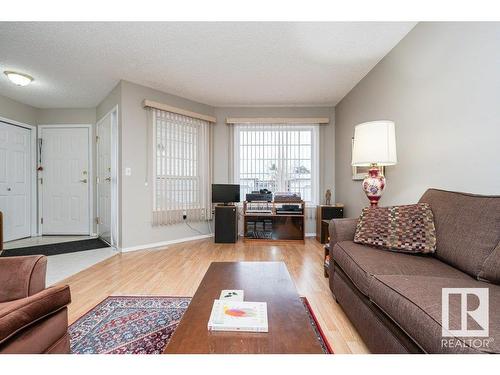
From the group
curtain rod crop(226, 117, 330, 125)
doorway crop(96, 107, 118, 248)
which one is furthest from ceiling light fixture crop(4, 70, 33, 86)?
curtain rod crop(226, 117, 330, 125)

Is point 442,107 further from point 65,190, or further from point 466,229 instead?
point 65,190

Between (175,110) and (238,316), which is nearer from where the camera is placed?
(238,316)

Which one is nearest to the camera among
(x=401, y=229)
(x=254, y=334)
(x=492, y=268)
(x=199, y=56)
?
(x=254, y=334)

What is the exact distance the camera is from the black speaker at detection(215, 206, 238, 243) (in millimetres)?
3713

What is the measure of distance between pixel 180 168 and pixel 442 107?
336 cm

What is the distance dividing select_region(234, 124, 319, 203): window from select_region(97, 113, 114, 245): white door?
6.85 ft

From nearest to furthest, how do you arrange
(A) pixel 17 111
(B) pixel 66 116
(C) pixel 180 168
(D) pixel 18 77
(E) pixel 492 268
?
(E) pixel 492 268 → (D) pixel 18 77 → (C) pixel 180 168 → (A) pixel 17 111 → (B) pixel 66 116

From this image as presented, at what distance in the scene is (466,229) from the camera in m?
1.27

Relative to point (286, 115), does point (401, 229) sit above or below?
below

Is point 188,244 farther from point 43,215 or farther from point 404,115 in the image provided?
point 404,115

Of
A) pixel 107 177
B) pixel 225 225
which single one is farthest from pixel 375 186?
pixel 107 177

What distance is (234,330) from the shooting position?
0.82 m

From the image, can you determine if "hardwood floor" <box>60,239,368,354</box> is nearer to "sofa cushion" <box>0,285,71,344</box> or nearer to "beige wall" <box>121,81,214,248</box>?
"beige wall" <box>121,81,214,248</box>
